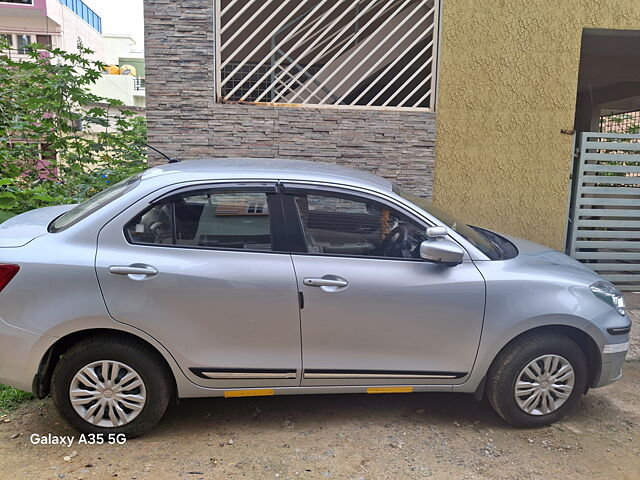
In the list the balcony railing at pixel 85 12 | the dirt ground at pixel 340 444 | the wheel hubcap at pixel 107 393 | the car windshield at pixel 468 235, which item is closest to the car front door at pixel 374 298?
the car windshield at pixel 468 235

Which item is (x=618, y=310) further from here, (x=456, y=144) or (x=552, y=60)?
(x=552, y=60)

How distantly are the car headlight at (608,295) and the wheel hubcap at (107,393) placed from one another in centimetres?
287

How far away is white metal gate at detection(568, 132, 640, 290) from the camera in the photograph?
6.56 meters

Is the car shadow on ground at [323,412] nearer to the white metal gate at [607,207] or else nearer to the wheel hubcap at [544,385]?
the wheel hubcap at [544,385]

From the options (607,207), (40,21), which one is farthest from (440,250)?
(40,21)

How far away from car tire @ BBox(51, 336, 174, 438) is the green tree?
3.77 m

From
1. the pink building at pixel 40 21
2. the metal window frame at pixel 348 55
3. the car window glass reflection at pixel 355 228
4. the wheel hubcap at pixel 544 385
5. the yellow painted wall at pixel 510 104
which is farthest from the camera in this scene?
the pink building at pixel 40 21

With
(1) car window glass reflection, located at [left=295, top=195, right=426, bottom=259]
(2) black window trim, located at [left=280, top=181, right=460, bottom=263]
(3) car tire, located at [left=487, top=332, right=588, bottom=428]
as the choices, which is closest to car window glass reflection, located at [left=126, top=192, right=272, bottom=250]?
(2) black window trim, located at [left=280, top=181, right=460, bottom=263]

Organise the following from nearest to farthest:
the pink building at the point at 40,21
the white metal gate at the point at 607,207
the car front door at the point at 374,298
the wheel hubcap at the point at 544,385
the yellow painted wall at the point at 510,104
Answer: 1. the car front door at the point at 374,298
2. the wheel hubcap at the point at 544,385
3. the yellow painted wall at the point at 510,104
4. the white metal gate at the point at 607,207
5. the pink building at the point at 40,21

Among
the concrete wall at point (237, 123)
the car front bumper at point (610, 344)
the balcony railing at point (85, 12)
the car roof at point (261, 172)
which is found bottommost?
the car front bumper at point (610, 344)

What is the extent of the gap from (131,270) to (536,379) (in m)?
2.55

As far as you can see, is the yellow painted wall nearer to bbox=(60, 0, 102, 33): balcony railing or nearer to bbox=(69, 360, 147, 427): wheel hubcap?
bbox=(69, 360, 147, 427): wheel hubcap

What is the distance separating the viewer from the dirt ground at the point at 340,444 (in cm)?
301

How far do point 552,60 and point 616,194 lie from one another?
1819 millimetres
